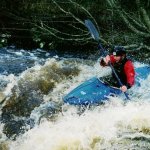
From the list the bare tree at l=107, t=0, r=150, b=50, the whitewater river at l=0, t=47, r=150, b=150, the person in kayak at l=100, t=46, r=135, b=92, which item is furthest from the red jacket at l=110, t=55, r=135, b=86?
the bare tree at l=107, t=0, r=150, b=50

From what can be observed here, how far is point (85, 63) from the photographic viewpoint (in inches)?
382

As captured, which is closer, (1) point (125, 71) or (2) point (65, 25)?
(1) point (125, 71)

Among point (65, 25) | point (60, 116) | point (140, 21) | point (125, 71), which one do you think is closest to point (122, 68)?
point (125, 71)

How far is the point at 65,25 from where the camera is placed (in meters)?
11.0

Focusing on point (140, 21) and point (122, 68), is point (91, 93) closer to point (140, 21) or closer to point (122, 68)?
point (122, 68)

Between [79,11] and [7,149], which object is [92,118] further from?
[79,11]

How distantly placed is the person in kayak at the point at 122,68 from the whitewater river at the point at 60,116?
14.3 inches

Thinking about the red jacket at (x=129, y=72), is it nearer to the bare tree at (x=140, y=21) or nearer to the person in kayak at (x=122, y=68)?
the person in kayak at (x=122, y=68)

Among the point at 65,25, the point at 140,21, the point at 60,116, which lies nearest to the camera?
the point at 60,116

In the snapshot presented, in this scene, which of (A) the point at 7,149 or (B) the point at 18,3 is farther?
(B) the point at 18,3

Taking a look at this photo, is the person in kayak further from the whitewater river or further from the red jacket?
the whitewater river

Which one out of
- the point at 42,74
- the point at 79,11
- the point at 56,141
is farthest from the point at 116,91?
the point at 79,11

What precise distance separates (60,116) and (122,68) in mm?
1555

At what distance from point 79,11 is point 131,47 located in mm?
2399
